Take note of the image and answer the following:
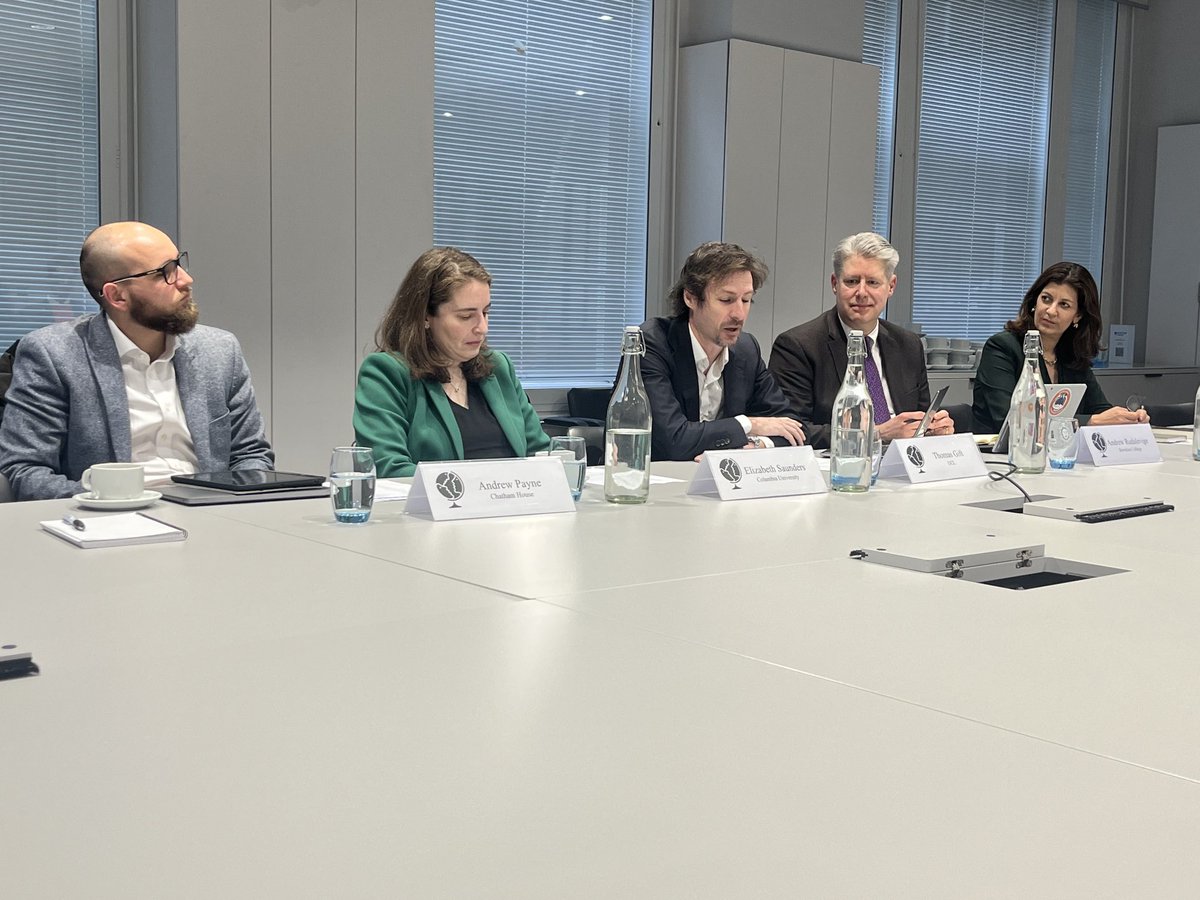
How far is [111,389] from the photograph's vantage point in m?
3.01

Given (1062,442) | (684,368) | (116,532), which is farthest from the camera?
(684,368)

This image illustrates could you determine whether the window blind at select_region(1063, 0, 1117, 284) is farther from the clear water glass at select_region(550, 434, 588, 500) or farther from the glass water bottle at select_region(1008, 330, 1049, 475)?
the clear water glass at select_region(550, 434, 588, 500)

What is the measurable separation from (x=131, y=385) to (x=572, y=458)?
133cm

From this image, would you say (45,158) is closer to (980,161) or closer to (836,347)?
(836,347)

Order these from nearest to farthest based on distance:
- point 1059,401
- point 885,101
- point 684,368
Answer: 1. point 1059,401
2. point 684,368
3. point 885,101

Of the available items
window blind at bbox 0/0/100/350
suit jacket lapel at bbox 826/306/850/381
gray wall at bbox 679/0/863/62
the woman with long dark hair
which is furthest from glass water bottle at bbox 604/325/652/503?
gray wall at bbox 679/0/863/62

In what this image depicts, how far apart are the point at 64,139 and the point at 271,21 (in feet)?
2.77

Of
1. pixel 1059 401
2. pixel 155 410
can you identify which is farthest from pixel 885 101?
pixel 155 410

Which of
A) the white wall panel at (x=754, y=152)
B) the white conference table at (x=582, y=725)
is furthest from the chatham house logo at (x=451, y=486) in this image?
the white wall panel at (x=754, y=152)

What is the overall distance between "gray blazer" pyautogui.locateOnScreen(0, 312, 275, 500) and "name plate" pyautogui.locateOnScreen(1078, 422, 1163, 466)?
2.20 meters

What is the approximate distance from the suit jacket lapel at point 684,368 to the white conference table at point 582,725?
200 cm

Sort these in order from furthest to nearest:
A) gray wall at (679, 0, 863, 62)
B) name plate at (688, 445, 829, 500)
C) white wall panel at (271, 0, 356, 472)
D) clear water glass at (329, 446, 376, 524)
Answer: gray wall at (679, 0, 863, 62) < white wall panel at (271, 0, 356, 472) < name plate at (688, 445, 829, 500) < clear water glass at (329, 446, 376, 524)

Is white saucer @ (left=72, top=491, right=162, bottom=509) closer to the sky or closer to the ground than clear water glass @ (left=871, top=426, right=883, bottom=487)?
closer to the ground

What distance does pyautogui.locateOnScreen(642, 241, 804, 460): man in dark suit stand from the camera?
3.66 metres
